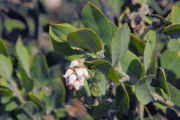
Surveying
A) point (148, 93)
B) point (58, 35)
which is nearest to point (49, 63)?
point (58, 35)

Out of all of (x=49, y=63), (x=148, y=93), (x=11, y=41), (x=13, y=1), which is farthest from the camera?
(x=13, y=1)

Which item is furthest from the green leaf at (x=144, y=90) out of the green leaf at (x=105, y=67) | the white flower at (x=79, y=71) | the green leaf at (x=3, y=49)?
the green leaf at (x=3, y=49)

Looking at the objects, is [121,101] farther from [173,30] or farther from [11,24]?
[11,24]

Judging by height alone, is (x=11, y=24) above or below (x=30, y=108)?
above

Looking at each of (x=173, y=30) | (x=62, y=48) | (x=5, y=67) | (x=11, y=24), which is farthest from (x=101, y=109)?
(x=11, y=24)

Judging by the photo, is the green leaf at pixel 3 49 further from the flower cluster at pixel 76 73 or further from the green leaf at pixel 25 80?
the flower cluster at pixel 76 73

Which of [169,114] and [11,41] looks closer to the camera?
[169,114]

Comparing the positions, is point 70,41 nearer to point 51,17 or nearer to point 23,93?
point 23,93
